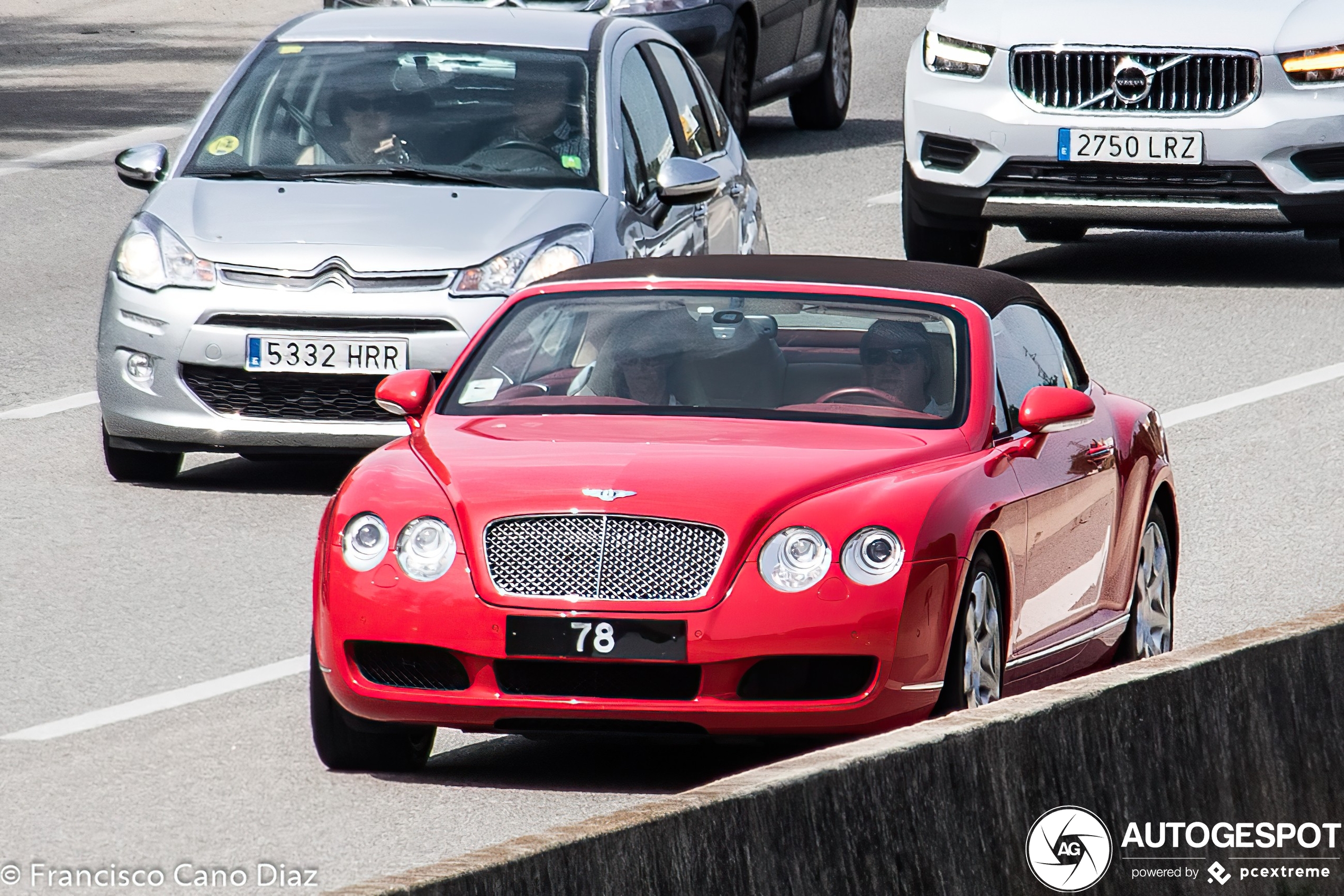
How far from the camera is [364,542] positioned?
720cm

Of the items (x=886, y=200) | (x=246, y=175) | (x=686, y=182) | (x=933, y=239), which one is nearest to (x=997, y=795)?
(x=686, y=182)

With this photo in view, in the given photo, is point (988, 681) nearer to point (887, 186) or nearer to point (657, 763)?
point (657, 763)

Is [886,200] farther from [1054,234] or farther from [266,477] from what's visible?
[266,477]

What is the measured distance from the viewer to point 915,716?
703cm

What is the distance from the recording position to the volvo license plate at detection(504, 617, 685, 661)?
6887 mm

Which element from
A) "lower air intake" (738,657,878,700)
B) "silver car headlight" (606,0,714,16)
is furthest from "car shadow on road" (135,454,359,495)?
"silver car headlight" (606,0,714,16)

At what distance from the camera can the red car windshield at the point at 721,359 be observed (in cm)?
786

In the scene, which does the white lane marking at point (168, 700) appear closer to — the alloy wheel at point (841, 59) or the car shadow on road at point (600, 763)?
the car shadow on road at point (600, 763)

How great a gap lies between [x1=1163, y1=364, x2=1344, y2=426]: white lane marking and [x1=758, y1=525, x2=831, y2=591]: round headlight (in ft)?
19.7

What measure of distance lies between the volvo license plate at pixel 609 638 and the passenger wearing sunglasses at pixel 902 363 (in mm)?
1243

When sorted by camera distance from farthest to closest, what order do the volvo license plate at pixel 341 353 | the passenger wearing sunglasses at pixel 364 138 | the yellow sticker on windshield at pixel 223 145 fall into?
the yellow sticker on windshield at pixel 223 145 < the passenger wearing sunglasses at pixel 364 138 < the volvo license plate at pixel 341 353

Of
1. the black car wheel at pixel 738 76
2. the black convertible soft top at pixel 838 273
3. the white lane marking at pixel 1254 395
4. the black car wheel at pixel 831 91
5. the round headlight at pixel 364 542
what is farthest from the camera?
the black car wheel at pixel 831 91

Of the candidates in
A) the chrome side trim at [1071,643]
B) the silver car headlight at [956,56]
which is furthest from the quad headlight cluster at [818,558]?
the silver car headlight at [956,56]

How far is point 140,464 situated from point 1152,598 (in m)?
4.42
